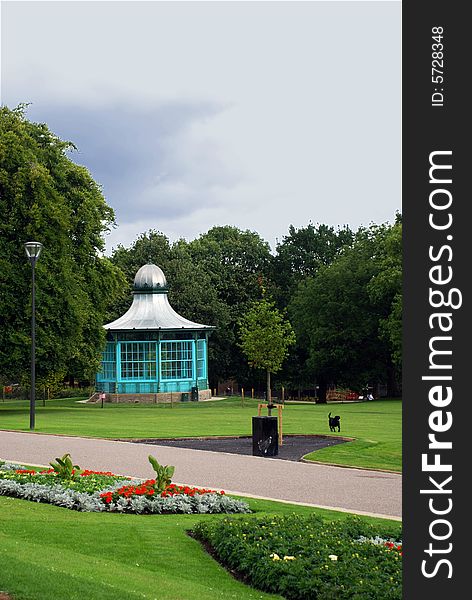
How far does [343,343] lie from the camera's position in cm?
5994

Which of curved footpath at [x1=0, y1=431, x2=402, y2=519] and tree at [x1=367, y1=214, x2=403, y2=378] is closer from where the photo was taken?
curved footpath at [x1=0, y1=431, x2=402, y2=519]

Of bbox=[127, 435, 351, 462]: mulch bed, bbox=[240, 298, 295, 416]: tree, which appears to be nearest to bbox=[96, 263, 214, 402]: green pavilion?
bbox=[240, 298, 295, 416]: tree

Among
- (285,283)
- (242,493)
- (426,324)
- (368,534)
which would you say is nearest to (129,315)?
(285,283)

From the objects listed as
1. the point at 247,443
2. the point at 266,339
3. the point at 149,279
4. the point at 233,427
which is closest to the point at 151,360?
the point at 149,279

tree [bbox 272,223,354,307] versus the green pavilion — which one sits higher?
tree [bbox 272,223,354,307]

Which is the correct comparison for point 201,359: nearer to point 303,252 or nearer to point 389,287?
point 389,287

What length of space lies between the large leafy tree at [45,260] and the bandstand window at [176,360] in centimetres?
960

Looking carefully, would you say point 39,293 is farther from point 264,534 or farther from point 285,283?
point 285,283

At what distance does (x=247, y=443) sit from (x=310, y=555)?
14609 mm

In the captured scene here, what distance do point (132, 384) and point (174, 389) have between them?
2322mm

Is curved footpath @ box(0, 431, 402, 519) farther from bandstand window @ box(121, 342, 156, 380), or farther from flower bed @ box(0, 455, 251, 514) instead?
bandstand window @ box(121, 342, 156, 380)

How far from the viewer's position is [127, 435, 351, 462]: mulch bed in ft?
75.6

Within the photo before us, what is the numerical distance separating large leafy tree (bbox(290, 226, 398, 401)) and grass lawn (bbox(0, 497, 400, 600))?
44939 millimetres

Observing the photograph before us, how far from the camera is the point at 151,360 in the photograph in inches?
2085
